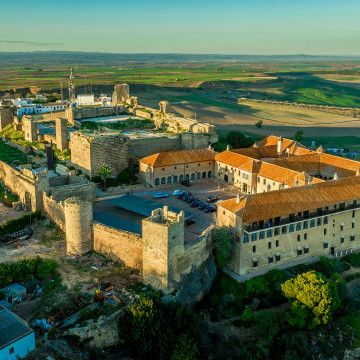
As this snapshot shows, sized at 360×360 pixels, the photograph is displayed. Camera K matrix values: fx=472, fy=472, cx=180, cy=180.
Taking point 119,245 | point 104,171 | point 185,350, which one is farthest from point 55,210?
point 185,350

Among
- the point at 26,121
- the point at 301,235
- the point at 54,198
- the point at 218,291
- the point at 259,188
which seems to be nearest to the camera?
→ the point at 218,291

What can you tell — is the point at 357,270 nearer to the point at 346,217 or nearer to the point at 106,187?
the point at 346,217

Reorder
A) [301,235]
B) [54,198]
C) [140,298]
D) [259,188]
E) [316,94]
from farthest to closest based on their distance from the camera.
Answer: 1. [316,94]
2. [259,188]
3. [54,198]
4. [301,235]
5. [140,298]

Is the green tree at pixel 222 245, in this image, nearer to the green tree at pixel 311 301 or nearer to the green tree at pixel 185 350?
the green tree at pixel 311 301

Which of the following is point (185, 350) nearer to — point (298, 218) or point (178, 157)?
point (298, 218)

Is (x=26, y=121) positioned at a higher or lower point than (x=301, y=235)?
higher

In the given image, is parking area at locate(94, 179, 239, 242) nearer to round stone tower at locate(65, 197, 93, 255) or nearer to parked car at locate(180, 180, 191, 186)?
parked car at locate(180, 180, 191, 186)

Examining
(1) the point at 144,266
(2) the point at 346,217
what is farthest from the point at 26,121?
(2) the point at 346,217
